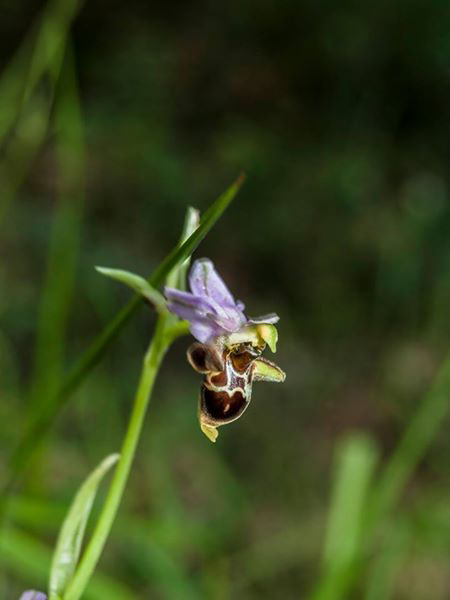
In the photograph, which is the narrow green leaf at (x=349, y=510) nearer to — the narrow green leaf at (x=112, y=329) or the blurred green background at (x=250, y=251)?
the blurred green background at (x=250, y=251)

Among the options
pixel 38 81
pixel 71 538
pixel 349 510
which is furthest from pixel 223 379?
pixel 38 81

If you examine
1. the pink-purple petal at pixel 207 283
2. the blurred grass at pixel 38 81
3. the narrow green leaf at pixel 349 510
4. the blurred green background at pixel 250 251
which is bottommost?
the pink-purple petal at pixel 207 283

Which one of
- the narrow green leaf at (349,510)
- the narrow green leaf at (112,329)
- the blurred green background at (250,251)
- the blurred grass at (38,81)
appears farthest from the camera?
the blurred green background at (250,251)

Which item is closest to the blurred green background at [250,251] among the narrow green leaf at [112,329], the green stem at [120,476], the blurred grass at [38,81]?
the blurred grass at [38,81]

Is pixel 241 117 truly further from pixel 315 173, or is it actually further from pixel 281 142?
pixel 315 173

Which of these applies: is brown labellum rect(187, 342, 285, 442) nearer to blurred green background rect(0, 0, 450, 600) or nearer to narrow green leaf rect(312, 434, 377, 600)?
narrow green leaf rect(312, 434, 377, 600)

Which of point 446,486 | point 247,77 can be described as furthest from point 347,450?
point 247,77
